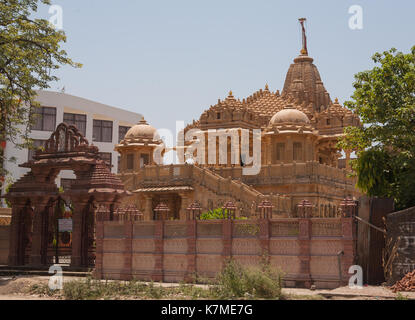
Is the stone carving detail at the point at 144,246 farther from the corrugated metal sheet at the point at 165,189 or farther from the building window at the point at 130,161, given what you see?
the building window at the point at 130,161

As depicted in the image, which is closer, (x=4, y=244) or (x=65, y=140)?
(x=65, y=140)

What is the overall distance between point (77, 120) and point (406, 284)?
55.6m

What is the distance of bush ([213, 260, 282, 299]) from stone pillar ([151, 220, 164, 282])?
624 centimetres

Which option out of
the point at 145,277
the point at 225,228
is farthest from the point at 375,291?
the point at 145,277

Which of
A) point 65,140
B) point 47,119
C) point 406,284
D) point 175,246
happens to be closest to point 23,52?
point 65,140

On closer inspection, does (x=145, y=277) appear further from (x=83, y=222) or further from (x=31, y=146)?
(x=31, y=146)

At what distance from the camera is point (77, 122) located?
231 ft

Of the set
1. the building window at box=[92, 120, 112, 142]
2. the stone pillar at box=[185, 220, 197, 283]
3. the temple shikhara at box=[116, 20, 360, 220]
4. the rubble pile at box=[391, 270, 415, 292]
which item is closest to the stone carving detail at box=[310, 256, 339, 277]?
the rubble pile at box=[391, 270, 415, 292]

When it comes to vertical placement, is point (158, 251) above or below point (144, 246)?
below

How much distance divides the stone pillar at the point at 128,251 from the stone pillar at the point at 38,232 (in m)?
6.21

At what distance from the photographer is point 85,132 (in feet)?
233

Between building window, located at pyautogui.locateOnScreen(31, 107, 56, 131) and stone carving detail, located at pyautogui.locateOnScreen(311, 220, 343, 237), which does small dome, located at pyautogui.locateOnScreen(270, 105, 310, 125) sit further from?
building window, located at pyautogui.locateOnScreen(31, 107, 56, 131)

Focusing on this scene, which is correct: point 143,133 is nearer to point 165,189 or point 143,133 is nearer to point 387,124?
point 165,189

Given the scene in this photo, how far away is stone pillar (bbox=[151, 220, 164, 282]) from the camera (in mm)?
25797
